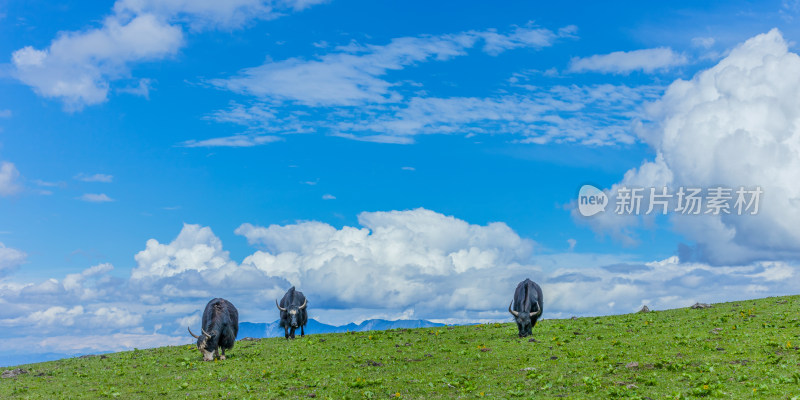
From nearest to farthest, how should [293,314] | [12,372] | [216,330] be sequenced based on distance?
[12,372]
[216,330]
[293,314]

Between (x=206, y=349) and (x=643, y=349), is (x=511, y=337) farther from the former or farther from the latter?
(x=206, y=349)

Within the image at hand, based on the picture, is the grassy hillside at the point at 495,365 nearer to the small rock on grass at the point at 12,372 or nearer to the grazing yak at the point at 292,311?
the small rock on grass at the point at 12,372

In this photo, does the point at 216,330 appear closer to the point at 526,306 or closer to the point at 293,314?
the point at 293,314

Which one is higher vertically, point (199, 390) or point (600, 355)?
point (600, 355)

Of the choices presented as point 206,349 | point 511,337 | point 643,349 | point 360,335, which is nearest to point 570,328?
point 511,337

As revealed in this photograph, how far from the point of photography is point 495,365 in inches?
1180

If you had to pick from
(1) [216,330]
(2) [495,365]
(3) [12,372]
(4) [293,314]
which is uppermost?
(4) [293,314]

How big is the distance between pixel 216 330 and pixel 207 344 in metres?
1.04

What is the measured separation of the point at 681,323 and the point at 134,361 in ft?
113

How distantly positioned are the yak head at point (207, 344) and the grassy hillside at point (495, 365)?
696 millimetres

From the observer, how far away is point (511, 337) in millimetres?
39656

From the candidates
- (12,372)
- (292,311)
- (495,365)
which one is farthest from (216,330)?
(495,365)

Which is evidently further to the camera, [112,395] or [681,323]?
[681,323]

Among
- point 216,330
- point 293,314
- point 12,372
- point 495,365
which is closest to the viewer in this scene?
point 495,365
